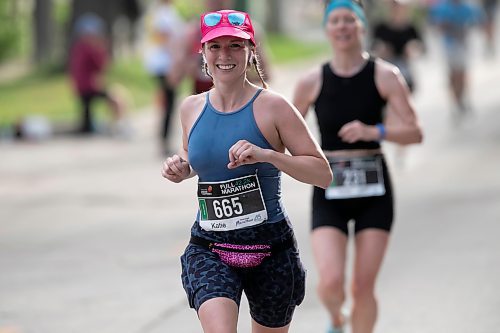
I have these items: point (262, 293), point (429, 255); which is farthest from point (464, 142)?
point (262, 293)

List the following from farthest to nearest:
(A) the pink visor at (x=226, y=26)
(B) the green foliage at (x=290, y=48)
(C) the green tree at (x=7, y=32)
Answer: (B) the green foliage at (x=290, y=48) < (C) the green tree at (x=7, y=32) < (A) the pink visor at (x=226, y=26)

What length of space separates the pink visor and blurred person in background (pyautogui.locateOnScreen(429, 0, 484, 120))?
13.2 metres

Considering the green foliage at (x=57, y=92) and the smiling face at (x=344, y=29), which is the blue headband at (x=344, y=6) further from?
the green foliage at (x=57, y=92)

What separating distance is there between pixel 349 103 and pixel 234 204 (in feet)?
5.74

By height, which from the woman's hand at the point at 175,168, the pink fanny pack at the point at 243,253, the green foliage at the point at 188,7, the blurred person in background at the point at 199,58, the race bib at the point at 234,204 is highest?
the green foliage at the point at 188,7

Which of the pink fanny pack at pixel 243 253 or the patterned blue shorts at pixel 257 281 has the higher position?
the pink fanny pack at pixel 243 253

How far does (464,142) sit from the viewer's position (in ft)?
53.2

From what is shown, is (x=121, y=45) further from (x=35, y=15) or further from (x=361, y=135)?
(x=361, y=135)

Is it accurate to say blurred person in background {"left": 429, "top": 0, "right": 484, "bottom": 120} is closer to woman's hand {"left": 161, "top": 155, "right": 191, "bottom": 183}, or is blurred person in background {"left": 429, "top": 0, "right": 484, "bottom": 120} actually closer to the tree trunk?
the tree trunk

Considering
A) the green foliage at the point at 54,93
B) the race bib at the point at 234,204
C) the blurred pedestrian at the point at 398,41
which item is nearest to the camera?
the race bib at the point at 234,204

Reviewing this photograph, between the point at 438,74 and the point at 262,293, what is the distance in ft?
70.8

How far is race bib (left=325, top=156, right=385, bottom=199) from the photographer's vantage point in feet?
21.3

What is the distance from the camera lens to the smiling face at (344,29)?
6.52 m

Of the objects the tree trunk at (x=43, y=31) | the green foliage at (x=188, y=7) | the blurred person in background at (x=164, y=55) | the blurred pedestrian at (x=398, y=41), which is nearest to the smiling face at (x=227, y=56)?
the blurred person in background at (x=164, y=55)
